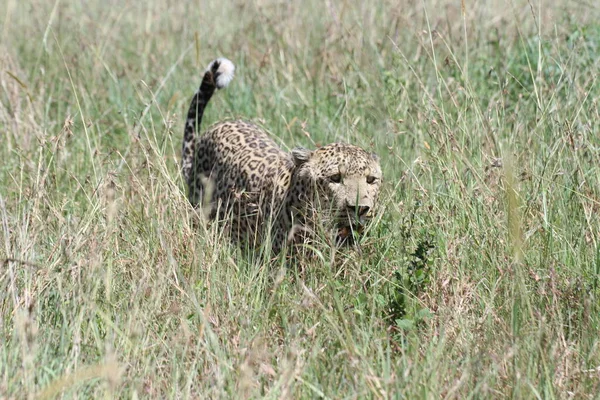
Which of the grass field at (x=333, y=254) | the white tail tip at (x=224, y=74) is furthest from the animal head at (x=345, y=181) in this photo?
the white tail tip at (x=224, y=74)

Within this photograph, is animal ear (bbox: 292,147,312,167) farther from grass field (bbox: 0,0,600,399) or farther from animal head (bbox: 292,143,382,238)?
grass field (bbox: 0,0,600,399)

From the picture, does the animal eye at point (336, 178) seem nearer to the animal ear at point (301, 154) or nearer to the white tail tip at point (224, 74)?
the animal ear at point (301, 154)

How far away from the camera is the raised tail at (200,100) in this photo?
5523 mm

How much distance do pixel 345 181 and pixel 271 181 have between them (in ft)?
2.30

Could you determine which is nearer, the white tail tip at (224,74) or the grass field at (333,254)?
the grass field at (333,254)

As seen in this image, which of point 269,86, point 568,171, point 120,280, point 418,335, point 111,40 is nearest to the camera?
point 418,335

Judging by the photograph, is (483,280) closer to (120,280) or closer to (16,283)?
(120,280)

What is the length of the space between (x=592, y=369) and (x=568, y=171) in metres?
1.44

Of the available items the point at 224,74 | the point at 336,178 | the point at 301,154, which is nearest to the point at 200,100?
the point at 224,74

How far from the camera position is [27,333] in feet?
10.2

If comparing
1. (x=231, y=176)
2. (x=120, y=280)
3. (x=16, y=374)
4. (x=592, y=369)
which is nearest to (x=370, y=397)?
(x=592, y=369)

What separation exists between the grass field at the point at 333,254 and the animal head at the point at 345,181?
134 mm

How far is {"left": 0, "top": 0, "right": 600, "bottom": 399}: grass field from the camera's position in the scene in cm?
326

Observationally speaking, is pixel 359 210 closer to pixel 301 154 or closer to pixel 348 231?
pixel 348 231
